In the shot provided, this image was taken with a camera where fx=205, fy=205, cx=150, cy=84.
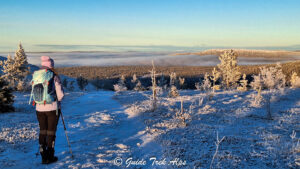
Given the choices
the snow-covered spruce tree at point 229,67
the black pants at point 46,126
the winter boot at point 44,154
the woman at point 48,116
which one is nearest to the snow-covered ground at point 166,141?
the winter boot at point 44,154

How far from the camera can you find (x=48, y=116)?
4.51m

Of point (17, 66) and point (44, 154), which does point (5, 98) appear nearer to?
point (44, 154)

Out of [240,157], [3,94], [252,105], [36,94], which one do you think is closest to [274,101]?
[252,105]

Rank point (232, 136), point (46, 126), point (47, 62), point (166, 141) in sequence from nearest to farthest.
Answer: point (47, 62) → point (46, 126) → point (166, 141) → point (232, 136)

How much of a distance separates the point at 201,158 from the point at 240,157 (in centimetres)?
84

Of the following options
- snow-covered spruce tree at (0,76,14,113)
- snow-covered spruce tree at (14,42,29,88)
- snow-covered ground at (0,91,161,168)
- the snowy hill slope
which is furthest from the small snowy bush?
the snowy hill slope

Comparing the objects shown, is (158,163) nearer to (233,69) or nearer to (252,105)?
(252,105)

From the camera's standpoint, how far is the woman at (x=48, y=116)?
14.6 feet

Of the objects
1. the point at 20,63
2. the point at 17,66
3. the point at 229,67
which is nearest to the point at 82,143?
the point at 229,67

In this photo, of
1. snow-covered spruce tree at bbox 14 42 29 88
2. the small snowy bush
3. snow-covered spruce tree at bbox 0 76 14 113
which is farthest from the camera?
snow-covered spruce tree at bbox 14 42 29 88

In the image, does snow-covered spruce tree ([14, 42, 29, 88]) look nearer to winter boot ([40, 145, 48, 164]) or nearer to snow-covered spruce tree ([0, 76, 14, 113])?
snow-covered spruce tree ([0, 76, 14, 113])

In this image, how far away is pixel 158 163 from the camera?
14.9 ft

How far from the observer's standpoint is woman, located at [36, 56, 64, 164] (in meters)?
4.46

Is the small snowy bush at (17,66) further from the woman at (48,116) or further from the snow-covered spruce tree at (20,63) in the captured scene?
the woman at (48,116)
